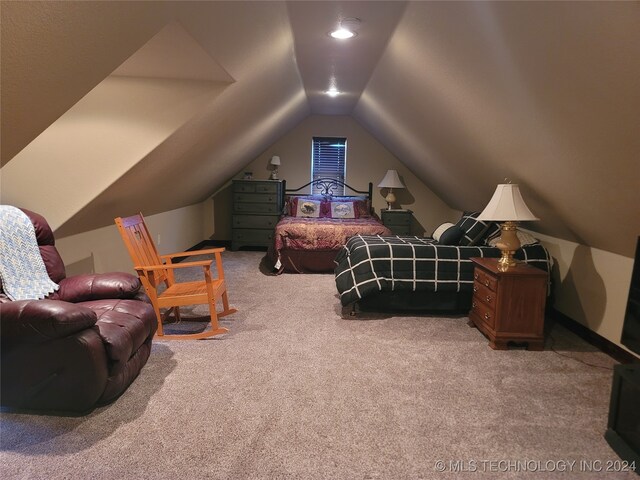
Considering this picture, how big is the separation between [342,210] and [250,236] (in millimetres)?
1436

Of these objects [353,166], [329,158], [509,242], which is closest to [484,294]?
[509,242]

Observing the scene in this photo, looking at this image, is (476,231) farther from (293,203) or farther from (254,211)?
(254,211)

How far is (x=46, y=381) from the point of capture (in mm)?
1951

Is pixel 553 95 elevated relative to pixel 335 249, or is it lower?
elevated

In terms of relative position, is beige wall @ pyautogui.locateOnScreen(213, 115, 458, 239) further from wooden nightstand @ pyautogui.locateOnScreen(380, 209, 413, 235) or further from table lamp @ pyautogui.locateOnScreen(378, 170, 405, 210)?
wooden nightstand @ pyautogui.locateOnScreen(380, 209, 413, 235)

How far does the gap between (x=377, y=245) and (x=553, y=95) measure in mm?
1870

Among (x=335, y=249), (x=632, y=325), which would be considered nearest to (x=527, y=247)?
(x=632, y=325)

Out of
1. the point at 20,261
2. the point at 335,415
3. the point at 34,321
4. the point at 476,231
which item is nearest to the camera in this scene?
the point at 34,321

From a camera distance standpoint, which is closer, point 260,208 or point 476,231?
point 476,231

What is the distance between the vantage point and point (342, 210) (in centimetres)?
629

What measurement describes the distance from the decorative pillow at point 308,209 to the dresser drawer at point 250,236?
0.54m

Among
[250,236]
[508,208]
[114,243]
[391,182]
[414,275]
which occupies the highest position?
[391,182]

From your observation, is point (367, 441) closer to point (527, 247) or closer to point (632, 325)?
point (632, 325)

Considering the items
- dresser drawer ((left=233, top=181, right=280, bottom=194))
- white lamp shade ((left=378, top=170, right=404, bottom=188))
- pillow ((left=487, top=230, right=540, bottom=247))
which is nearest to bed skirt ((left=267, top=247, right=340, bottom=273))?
dresser drawer ((left=233, top=181, right=280, bottom=194))
